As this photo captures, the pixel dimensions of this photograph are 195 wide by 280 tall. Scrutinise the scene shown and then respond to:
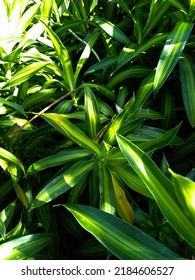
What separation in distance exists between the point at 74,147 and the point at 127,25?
0.56m

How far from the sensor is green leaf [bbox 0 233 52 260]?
954 mm

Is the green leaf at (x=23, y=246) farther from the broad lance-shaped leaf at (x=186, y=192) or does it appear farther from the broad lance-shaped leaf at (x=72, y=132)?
the broad lance-shaped leaf at (x=186, y=192)

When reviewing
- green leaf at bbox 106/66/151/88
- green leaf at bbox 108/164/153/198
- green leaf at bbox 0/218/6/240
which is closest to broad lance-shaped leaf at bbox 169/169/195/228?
green leaf at bbox 108/164/153/198

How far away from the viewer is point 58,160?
1069 mm

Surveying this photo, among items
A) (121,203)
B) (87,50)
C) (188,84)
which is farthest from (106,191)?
(87,50)

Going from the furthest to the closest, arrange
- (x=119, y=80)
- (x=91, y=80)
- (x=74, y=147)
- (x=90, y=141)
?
(x=91, y=80)
(x=119, y=80)
(x=74, y=147)
(x=90, y=141)

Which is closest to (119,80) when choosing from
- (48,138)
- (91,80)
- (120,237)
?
(91,80)

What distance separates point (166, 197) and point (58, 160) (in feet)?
1.30

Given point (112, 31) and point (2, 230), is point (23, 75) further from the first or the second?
point (2, 230)

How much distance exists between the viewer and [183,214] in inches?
29.0

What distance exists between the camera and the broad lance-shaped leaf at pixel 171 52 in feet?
3.42

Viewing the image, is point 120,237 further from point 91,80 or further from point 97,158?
point 91,80

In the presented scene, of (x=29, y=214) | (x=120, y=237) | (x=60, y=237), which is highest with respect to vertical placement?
(x=120, y=237)

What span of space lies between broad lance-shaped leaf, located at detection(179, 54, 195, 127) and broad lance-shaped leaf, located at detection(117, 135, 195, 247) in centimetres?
34
